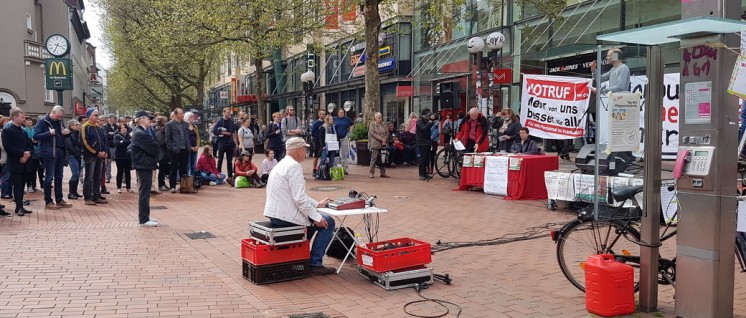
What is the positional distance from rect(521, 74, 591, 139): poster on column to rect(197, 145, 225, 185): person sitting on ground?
26.2 ft

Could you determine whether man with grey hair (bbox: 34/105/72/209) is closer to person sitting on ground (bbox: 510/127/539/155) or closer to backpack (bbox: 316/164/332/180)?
backpack (bbox: 316/164/332/180)

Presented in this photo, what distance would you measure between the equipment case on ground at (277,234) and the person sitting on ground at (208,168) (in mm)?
9668

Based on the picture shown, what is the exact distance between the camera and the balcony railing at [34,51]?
32.9 m

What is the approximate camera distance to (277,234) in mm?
6148

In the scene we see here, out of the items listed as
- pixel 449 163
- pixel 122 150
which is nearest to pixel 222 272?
pixel 122 150

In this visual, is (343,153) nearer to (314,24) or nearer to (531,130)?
(531,130)

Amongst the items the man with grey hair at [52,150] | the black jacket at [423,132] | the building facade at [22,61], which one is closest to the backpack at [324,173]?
the black jacket at [423,132]

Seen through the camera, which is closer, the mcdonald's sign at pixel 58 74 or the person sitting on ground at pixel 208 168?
the person sitting on ground at pixel 208 168

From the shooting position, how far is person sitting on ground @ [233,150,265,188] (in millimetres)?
15141

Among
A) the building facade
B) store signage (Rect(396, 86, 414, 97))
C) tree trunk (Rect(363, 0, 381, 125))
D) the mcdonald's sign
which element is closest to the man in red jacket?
tree trunk (Rect(363, 0, 381, 125))

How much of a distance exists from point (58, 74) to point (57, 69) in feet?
0.49

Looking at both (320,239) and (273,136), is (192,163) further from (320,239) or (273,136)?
(320,239)

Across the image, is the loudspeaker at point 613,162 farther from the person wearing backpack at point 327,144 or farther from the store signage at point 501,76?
the store signage at point 501,76

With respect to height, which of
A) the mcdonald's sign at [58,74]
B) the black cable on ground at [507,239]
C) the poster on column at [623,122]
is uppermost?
the mcdonald's sign at [58,74]
